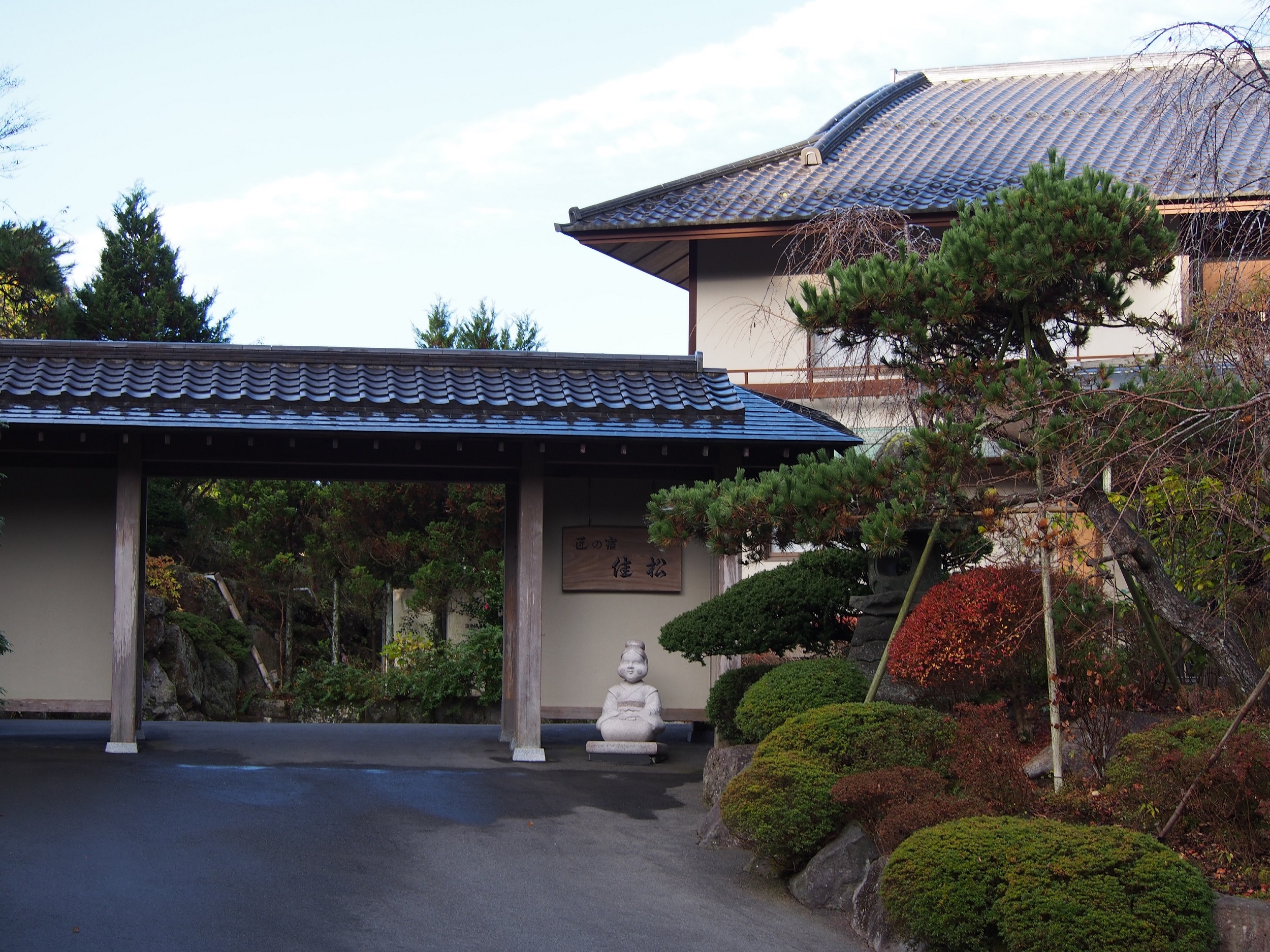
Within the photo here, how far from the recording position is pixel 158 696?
57.8 ft

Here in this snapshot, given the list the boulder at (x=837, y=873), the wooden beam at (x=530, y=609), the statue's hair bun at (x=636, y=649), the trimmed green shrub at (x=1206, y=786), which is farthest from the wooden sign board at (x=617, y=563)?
the trimmed green shrub at (x=1206, y=786)

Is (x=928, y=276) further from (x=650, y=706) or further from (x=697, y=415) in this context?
(x=650, y=706)

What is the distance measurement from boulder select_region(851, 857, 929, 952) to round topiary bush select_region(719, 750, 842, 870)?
16.0 inches

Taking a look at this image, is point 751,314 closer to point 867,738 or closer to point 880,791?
point 867,738

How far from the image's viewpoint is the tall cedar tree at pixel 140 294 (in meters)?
20.8

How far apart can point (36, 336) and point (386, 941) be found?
17937 mm

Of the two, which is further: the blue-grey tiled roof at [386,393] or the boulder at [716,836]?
the blue-grey tiled roof at [386,393]

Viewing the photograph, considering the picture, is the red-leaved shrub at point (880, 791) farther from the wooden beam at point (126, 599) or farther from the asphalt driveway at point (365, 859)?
the wooden beam at point (126, 599)

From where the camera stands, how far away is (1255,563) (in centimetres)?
871

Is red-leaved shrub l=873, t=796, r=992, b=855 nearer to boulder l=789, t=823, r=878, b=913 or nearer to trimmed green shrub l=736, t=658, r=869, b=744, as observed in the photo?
boulder l=789, t=823, r=878, b=913

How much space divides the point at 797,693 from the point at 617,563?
3.81m

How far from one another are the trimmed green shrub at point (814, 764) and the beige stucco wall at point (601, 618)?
14.4 feet

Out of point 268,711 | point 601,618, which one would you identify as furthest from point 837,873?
point 268,711

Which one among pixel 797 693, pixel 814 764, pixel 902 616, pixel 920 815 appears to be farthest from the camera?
pixel 797 693
